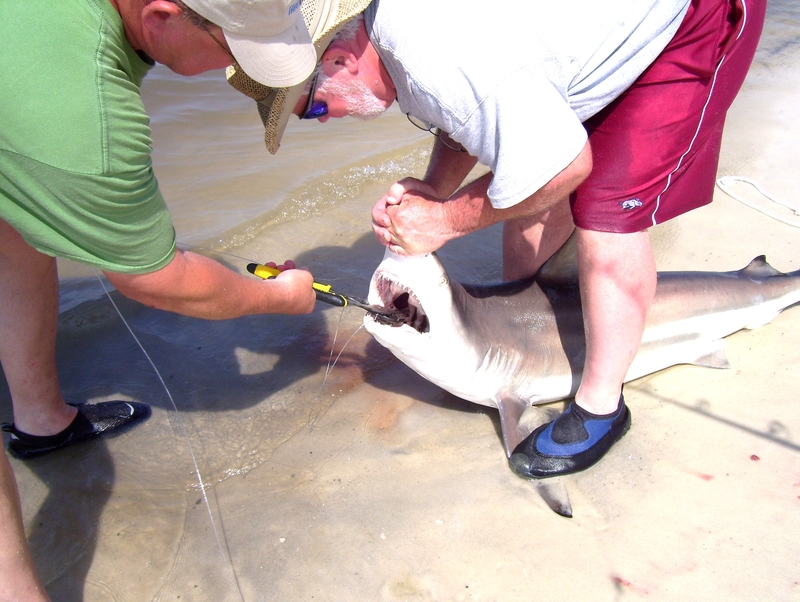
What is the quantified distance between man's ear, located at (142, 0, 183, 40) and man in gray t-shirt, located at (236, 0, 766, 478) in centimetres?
48

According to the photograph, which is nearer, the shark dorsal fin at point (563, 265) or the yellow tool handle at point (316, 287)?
the yellow tool handle at point (316, 287)

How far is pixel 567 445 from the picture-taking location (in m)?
2.41

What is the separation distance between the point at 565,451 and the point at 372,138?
397 cm

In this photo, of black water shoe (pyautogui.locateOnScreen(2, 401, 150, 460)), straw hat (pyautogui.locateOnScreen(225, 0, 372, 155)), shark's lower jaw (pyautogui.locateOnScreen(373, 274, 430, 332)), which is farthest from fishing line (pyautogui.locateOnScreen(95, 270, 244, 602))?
straw hat (pyautogui.locateOnScreen(225, 0, 372, 155))

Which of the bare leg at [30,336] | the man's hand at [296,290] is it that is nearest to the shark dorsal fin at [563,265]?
the man's hand at [296,290]

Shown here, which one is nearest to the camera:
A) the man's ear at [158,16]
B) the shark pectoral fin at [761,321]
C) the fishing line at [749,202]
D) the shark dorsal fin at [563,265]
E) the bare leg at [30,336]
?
the man's ear at [158,16]

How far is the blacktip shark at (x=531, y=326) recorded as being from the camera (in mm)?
2479

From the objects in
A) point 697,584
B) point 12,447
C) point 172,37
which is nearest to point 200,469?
point 12,447

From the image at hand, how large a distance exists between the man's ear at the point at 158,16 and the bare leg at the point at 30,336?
997mm

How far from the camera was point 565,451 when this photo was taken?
94.5 inches

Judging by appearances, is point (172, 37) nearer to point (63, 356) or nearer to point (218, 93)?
point (63, 356)

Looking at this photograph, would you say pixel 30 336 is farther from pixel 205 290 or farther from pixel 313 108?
pixel 313 108

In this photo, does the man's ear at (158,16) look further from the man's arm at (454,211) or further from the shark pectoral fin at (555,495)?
the shark pectoral fin at (555,495)

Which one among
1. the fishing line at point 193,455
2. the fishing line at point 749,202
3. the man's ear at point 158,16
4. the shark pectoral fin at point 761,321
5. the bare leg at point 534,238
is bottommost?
the fishing line at point 749,202
